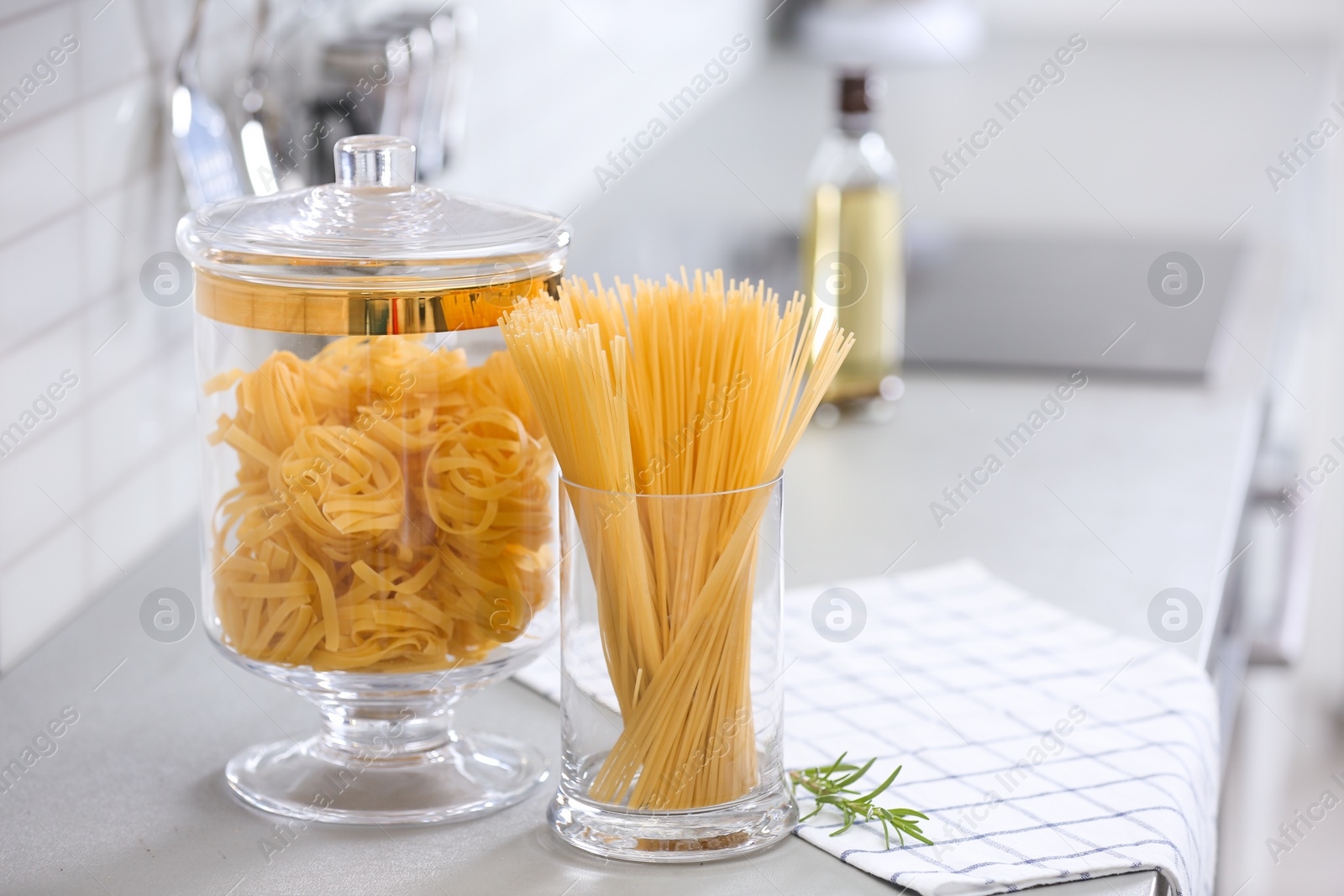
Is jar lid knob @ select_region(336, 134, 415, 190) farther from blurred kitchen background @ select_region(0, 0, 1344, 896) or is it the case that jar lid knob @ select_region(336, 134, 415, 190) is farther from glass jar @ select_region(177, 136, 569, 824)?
blurred kitchen background @ select_region(0, 0, 1344, 896)

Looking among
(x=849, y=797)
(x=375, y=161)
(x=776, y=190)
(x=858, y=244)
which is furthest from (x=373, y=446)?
(x=776, y=190)

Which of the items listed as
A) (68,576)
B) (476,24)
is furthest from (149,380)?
(476,24)

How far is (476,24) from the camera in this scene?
4.92ft

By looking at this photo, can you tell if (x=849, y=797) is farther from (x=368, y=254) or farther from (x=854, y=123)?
(x=854, y=123)

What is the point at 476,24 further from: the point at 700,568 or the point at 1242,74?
the point at 1242,74

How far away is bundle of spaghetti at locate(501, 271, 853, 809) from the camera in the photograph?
583mm

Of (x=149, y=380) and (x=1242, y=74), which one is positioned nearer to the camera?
(x=149, y=380)

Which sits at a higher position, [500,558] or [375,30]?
[375,30]

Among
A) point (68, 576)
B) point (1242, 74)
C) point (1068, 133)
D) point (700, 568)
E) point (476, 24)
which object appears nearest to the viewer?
point (700, 568)

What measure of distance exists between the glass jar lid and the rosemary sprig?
254mm

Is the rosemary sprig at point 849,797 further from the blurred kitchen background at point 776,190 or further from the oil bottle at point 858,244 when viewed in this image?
the oil bottle at point 858,244

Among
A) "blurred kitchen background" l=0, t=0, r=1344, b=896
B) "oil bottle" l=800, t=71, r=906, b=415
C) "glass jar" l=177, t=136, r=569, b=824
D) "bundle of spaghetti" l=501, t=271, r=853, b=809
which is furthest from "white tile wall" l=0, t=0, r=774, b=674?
"oil bottle" l=800, t=71, r=906, b=415

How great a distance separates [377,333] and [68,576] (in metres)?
0.39

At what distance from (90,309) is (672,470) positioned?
1.54 feet
